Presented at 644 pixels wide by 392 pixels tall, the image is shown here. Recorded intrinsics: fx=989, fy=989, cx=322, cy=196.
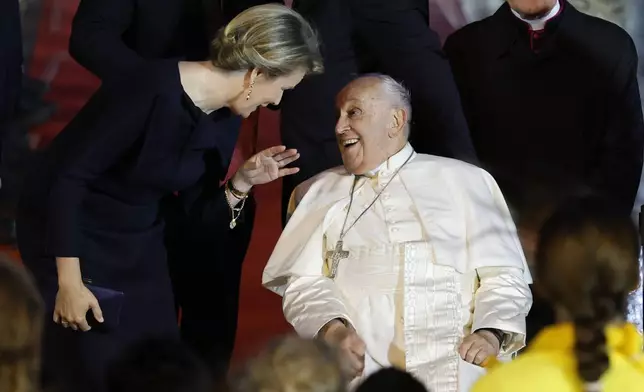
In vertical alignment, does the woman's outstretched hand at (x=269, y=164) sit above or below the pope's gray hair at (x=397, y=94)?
below

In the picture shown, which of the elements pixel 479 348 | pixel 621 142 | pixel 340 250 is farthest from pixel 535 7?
pixel 479 348

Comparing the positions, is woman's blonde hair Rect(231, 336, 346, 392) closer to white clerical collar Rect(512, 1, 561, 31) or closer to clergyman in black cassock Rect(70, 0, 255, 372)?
clergyman in black cassock Rect(70, 0, 255, 372)

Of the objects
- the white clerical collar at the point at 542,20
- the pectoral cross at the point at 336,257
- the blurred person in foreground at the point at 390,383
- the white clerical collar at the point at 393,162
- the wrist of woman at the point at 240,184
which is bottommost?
the pectoral cross at the point at 336,257

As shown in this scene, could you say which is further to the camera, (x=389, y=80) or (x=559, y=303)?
(x=389, y=80)

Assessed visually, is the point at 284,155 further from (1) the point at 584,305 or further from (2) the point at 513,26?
(1) the point at 584,305

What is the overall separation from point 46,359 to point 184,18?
42.3 inches

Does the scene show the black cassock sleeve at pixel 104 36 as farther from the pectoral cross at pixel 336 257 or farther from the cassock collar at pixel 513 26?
the cassock collar at pixel 513 26

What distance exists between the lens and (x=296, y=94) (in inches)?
118

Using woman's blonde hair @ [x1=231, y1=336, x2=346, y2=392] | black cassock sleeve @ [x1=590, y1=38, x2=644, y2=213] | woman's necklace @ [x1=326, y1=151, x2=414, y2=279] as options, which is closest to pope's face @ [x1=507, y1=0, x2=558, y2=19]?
black cassock sleeve @ [x1=590, y1=38, x2=644, y2=213]

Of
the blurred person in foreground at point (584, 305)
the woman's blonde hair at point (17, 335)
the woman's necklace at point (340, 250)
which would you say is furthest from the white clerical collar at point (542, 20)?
the woman's blonde hair at point (17, 335)

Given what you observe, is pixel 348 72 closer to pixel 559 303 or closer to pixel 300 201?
pixel 300 201

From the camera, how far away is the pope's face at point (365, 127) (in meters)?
2.60

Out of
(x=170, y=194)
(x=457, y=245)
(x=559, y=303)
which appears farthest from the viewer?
(x=170, y=194)

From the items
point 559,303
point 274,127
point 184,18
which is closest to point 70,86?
point 184,18
